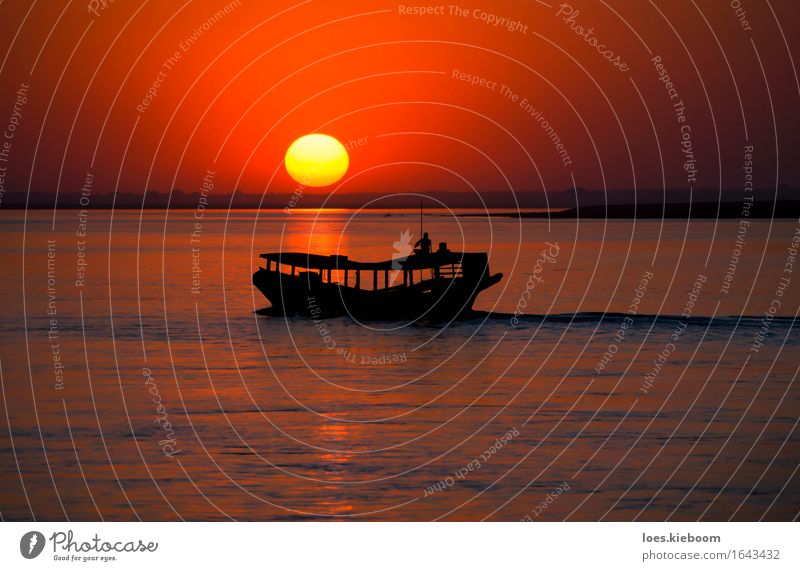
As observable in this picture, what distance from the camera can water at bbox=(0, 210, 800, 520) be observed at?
21250mm

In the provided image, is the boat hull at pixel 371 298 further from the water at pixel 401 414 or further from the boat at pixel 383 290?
the water at pixel 401 414

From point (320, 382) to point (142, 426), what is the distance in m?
9.01

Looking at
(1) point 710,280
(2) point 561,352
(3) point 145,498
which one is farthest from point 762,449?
(1) point 710,280

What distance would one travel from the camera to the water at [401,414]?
21.2 meters

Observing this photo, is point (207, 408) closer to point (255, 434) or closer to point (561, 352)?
point (255, 434)

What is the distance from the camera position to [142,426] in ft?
90.8

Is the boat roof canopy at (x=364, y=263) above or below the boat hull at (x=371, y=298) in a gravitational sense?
above

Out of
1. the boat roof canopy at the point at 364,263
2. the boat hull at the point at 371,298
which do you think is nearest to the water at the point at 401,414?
the boat hull at the point at 371,298
